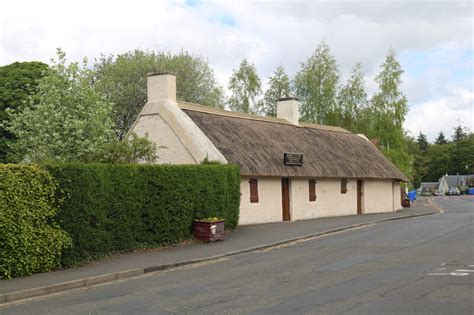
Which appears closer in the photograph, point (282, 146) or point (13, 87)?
point (282, 146)

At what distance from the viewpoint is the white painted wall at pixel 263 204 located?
24.9 meters

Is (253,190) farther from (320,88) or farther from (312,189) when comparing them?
(320,88)

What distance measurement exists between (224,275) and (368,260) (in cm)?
390

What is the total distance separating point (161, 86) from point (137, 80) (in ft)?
58.6

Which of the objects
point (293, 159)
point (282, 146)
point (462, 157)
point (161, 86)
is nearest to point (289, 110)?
point (282, 146)

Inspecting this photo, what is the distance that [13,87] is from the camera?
127 feet

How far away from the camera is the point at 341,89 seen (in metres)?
50.9

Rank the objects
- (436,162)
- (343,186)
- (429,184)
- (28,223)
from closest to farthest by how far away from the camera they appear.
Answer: (28,223), (343,186), (429,184), (436,162)

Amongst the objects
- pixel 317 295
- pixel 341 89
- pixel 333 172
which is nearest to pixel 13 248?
pixel 317 295

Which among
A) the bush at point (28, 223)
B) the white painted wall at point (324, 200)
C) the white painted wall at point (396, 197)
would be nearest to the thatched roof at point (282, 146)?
the white painted wall at point (324, 200)

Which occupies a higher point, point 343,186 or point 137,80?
point 137,80

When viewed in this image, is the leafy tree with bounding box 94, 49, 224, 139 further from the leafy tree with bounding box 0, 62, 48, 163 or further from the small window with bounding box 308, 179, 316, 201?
the small window with bounding box 308, 179, 316, 201

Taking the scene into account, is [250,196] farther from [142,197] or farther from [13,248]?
[13,248]

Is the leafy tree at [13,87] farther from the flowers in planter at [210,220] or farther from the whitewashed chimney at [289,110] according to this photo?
the flowers in planter at [210,220]
